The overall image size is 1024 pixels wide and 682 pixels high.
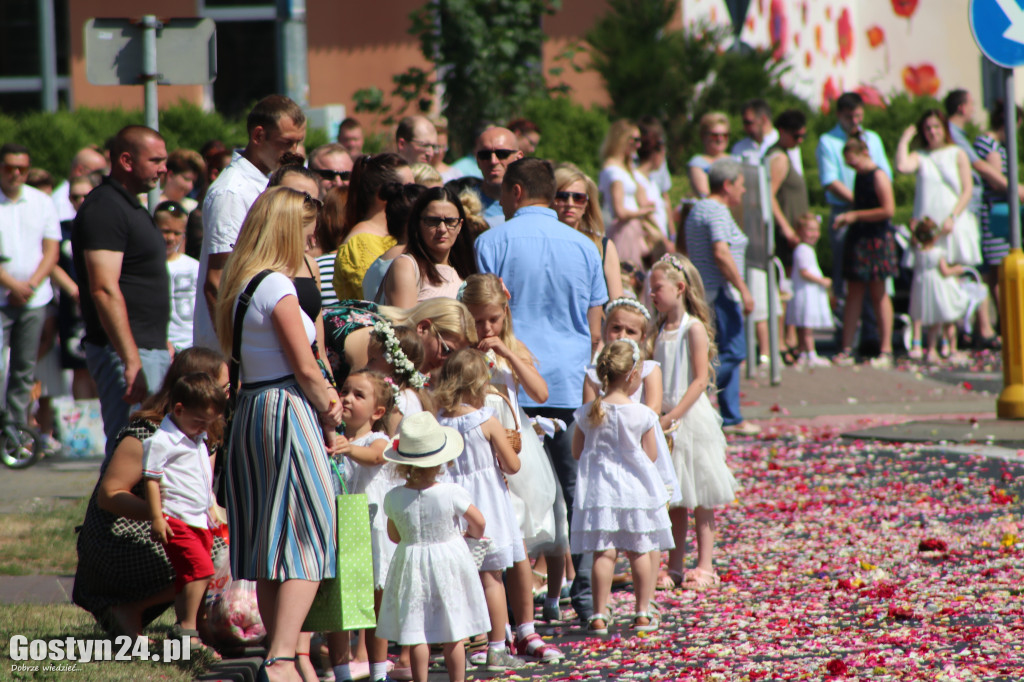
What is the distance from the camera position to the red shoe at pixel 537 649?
5645 mm

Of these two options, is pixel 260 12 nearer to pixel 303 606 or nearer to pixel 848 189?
pixel 848 189

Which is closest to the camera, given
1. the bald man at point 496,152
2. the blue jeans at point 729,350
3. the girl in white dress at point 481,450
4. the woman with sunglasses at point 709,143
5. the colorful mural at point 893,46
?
the girl in white dress at point 481,450

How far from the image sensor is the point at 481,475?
5.65m

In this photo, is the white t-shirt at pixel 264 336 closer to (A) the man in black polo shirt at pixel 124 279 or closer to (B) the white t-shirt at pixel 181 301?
(A) the man in black polo shirt at pixel 124 279

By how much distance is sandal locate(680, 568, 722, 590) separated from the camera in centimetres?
685

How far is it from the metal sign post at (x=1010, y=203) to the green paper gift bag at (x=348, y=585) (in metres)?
6.77

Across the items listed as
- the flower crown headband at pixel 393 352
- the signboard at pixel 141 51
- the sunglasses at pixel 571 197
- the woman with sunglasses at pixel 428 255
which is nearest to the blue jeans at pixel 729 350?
the sunglasses at pixel 571 197

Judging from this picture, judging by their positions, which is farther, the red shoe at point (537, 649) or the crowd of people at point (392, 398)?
the red shoe at point (537, 649)

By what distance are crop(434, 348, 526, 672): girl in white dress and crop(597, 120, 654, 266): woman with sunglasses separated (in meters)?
6.13

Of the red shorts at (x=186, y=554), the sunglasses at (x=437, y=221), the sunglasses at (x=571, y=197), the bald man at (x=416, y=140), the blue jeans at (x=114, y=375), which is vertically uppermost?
the bald man at (x=416, y=140)

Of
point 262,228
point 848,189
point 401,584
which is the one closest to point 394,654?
point 401,584

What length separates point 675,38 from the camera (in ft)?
66.0

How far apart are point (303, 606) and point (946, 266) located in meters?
11.1

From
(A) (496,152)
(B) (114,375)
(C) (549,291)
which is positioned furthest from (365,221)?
(A) (496,152)
